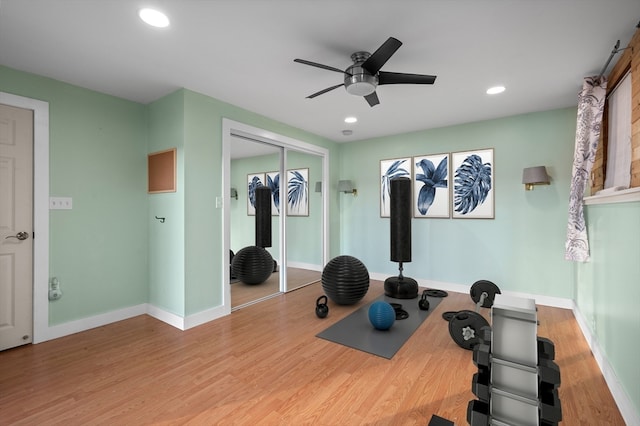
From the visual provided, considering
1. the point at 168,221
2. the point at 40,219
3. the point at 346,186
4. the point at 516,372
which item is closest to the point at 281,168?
the point at 346,186

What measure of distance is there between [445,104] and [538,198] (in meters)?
1.69

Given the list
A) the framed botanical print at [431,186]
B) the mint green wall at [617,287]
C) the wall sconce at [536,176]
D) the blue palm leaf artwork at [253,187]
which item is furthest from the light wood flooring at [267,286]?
the mint green wall at [617,287]

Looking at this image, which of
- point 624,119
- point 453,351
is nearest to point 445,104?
point 624,119

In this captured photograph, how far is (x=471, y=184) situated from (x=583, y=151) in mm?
1414

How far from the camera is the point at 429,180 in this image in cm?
441

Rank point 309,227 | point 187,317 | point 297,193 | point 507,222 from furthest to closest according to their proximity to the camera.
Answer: point 309,227 → point 297,193 → point 507,222 → point 187,317

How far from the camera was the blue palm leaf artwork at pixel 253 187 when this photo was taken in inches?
164

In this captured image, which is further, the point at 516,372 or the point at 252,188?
the point at 252,188

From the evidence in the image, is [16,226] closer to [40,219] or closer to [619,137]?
[40,219]

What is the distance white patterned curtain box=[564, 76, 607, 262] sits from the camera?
265cm

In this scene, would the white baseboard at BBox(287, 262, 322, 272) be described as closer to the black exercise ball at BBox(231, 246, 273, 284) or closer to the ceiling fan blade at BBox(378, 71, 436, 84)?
the black exercise ball at BBox(231, 246, 273, 284)

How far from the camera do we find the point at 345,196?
5.33m

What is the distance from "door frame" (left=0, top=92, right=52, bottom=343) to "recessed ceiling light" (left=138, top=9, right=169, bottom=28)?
5.37 ft

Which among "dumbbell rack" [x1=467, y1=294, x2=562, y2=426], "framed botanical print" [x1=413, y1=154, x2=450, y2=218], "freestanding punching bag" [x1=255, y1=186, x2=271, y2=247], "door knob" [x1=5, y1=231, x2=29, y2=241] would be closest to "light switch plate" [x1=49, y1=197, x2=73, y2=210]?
"door knob" [x1=5, y1=231, x2=29, y2=241]
